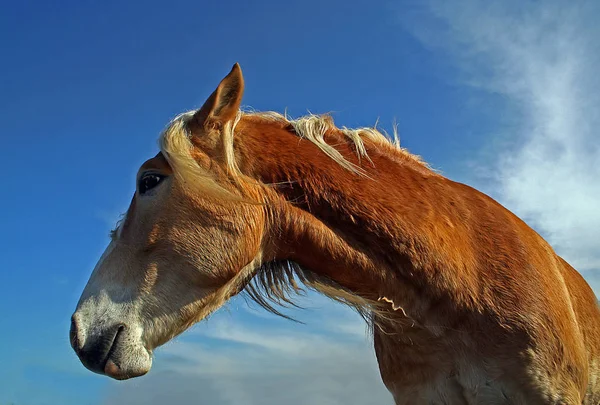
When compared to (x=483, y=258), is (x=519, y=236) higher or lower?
higher

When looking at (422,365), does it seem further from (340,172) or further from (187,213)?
(187,213)

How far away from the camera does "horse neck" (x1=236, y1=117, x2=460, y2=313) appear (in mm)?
3926

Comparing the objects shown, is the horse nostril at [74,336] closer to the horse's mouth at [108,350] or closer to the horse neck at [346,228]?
the horse's mouth at [108,350]

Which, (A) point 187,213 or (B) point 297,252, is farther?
(B) point 297,252

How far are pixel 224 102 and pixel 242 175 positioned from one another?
519 millimetres

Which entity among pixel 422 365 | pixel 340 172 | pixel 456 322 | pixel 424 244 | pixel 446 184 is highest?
pixel 446 184

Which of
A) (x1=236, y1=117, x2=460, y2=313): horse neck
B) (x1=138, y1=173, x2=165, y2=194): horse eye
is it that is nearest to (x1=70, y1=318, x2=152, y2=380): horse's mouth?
(x1=138, y1=173, x2=165, y2=194): horse eye

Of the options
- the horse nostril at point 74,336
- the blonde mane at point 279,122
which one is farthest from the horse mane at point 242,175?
the horse nostril at point 74,336

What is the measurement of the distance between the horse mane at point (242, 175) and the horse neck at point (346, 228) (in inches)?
3.2

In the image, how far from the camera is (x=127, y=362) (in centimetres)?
358

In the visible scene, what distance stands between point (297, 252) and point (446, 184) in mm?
1412

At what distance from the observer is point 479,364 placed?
389cm

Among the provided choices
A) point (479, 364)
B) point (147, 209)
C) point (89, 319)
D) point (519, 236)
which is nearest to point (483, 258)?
point (519, 236)

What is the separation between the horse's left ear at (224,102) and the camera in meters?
3.88
